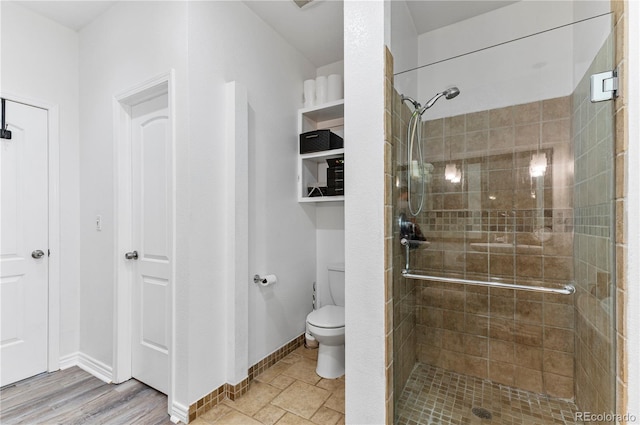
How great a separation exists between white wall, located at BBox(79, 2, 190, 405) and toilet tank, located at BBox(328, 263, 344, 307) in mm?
1285

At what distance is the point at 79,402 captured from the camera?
1.84 m

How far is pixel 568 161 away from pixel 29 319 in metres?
3.80

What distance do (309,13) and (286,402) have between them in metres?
2.83

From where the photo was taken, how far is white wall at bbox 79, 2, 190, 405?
1.67 m

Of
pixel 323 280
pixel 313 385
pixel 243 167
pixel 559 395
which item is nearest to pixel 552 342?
pixel 559 395

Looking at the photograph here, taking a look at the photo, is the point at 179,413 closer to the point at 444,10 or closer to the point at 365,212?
the point at 365,212

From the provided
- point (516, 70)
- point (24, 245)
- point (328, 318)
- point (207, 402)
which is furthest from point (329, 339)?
point (24, 245)

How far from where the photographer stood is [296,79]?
269 cm

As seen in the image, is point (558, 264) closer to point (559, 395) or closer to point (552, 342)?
point (552, 342)

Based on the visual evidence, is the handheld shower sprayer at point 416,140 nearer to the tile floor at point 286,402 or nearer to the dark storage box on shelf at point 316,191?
the dark storage box on shelf at point 316,191

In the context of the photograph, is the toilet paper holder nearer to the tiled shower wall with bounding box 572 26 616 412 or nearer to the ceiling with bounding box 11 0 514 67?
the tiled shower wall with bounding box 572 26 616 412

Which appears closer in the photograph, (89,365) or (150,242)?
(150,242)

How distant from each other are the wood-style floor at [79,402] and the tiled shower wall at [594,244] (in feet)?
7.43

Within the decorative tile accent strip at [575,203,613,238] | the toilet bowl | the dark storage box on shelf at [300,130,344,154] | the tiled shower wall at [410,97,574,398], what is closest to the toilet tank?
the toilet bowl
